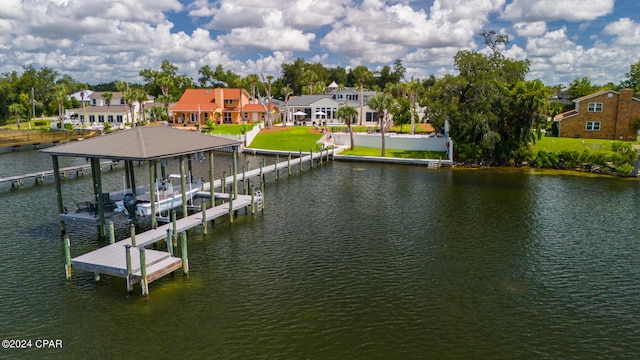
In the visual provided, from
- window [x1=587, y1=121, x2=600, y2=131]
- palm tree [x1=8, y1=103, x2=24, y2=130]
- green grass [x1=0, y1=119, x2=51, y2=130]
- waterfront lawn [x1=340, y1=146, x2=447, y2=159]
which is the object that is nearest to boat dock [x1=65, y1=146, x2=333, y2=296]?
waterfront lawn [x1=340, y1=146, x2=447, y2=159]

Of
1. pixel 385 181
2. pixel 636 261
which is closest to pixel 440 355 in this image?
pixel 636 261

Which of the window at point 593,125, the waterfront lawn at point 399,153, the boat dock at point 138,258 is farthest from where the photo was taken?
the window at point 593,125

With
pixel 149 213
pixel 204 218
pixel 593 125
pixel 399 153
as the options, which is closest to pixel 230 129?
pixel 399 153

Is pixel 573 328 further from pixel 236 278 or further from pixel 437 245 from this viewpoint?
pixel 236 278

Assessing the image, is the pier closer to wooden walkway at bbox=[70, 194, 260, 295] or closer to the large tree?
wooden walkway at bbox=[70, 194, 260, 295]

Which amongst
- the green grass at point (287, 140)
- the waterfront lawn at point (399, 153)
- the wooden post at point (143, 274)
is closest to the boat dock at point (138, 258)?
the wooden post at point (143, 274)

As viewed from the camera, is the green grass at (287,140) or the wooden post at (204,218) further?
the green grass at (287,140)

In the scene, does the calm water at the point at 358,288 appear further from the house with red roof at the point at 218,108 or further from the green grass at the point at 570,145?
the house with red roof at the point at 218,108

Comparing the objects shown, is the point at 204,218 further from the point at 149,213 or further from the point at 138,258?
the point at 138,258
